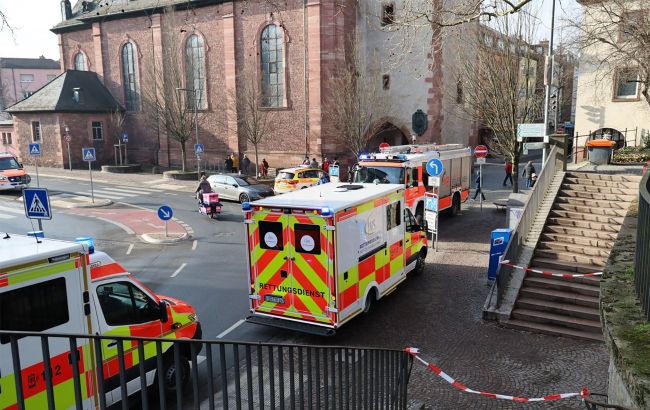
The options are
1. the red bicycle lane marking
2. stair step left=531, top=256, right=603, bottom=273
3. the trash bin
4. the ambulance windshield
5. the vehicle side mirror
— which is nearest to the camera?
the vehicle side mirror

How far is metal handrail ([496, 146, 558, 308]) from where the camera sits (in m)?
11.8

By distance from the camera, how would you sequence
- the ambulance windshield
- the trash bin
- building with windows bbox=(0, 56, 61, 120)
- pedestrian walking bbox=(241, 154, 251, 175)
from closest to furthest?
the ambulance windshield < the trash bin < pedestrian walking bbox=(241, 154, 251, 175) < building with windows bbox=(0, 56, 61, 120)

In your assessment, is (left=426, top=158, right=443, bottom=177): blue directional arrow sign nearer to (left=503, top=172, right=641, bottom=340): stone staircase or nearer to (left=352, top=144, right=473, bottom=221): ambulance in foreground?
(left=352, top=144, right=473, bottom=221): ambulance in foreground

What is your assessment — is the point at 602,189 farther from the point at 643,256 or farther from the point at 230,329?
the point at 643,256

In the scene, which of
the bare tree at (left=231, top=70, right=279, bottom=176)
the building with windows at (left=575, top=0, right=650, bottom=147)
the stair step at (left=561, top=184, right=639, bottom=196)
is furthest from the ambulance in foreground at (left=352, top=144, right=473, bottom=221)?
the bare tree at (left=231, top=70, right=279, bottom=176)

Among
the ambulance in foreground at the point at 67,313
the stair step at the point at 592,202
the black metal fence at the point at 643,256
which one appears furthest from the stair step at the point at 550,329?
the ambulance in foreground at the point at 67,313

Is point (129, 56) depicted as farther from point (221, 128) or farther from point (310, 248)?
point (310, 248)

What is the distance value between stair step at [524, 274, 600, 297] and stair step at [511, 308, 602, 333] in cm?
92

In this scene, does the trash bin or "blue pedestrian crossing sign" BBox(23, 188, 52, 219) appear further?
the trash bin

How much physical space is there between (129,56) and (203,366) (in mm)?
43262

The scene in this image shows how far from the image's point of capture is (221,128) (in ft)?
137

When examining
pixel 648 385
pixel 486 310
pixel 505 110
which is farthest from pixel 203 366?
pixel 505 110

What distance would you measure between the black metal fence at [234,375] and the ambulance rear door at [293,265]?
9.07 feet

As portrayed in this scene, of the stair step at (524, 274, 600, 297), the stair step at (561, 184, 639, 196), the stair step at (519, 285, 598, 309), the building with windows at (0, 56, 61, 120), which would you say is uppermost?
the building with windows at (0, 56, 61, 120)
